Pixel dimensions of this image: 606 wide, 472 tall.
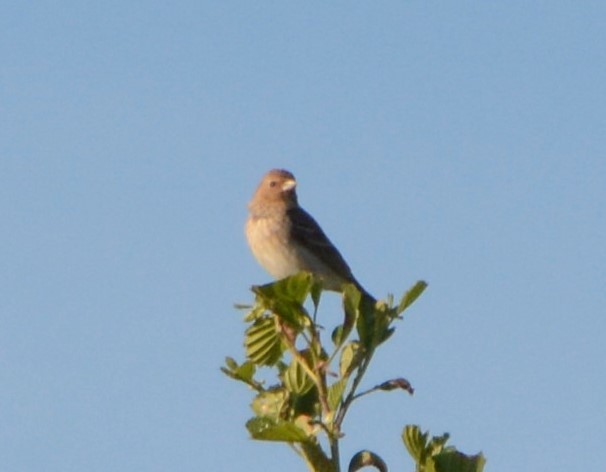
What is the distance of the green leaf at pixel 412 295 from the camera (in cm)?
329

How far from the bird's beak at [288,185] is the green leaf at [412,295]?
405 inches

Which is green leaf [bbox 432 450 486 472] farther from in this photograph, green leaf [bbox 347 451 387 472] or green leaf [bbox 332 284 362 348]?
green leaf [bbox 332 284 362 348]

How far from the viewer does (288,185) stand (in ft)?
44.6

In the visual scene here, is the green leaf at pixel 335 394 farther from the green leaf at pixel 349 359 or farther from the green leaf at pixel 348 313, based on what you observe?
the green leaf at pixel 348 313

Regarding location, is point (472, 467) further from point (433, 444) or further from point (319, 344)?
point (319, 344)

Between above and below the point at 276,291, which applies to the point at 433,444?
below

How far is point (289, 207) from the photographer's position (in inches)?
527

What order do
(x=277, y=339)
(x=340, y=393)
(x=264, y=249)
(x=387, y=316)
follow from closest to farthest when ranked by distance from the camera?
(x=340, y=393), (x=387, y=316), (x=277, y=339), (x=264, y=249)

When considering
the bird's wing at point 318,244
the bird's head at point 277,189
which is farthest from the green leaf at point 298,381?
the bird's head at point 277,189

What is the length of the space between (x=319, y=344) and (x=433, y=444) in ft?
1.77

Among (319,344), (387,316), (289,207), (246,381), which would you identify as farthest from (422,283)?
(289,207)

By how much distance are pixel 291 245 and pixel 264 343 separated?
9.01 metres

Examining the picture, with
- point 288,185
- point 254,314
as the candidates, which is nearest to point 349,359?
point 254,314

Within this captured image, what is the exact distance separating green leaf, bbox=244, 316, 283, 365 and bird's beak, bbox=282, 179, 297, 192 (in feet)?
32.5
